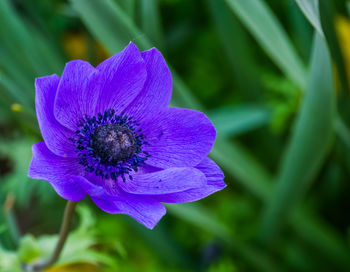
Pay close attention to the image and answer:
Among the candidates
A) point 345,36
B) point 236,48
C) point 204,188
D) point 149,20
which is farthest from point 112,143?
point 345,36

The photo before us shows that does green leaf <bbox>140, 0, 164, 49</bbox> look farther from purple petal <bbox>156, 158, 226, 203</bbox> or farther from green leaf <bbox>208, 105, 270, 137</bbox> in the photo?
purple petal <bbox>156, 158, 226, 203</bbox>

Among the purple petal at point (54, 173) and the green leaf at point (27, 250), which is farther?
the green leaf at point (27, 250)

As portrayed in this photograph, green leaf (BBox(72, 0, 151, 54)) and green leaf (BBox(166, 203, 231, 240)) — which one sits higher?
green leaf (BBox(72, 0, 151, 54))

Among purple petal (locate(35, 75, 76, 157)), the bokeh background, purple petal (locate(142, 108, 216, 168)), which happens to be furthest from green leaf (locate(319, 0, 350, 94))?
purple petal (locate(35, 75, 76, 157))

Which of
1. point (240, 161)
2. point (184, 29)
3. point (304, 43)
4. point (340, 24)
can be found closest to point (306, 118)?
point (240, 161)

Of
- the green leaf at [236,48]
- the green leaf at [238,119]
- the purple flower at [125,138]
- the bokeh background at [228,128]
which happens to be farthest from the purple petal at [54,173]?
the green leaf at [236,48]

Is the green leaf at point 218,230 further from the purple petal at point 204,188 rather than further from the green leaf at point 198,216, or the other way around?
the purple petal at point 204,188

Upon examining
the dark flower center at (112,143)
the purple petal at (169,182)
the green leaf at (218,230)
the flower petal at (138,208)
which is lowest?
the green leaf at (218,230)
